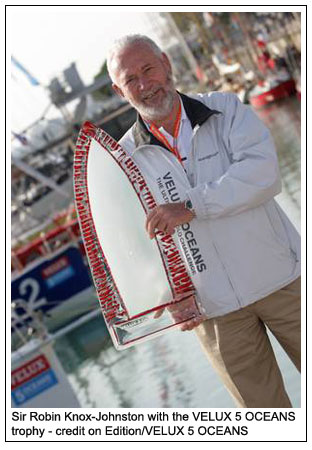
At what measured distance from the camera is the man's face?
3.40 m

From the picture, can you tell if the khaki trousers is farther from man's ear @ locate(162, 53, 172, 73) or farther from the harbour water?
the harbour water

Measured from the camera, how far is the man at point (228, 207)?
11.0 feet

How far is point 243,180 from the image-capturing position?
3322mm

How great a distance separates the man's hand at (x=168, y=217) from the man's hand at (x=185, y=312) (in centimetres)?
30

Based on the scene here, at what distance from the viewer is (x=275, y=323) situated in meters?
3.60

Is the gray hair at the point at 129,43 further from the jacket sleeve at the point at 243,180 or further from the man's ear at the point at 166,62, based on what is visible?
the jacket sleeve at the point at 243,180

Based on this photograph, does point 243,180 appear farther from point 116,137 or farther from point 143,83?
point 116,137

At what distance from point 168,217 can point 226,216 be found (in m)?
0.23
